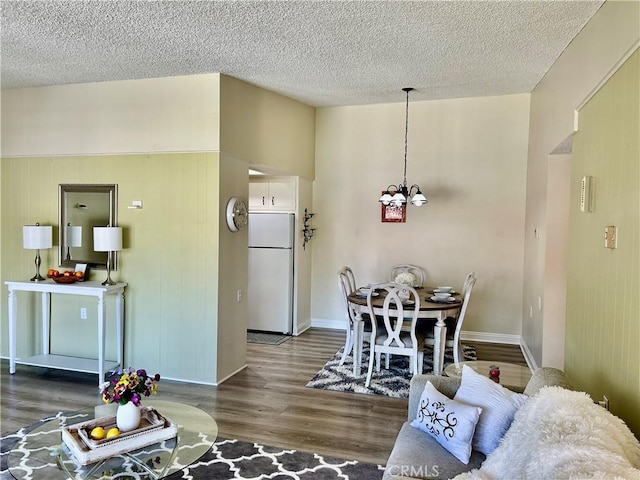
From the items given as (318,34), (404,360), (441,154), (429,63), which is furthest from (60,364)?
(441,154)

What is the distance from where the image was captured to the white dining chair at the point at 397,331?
13.4ft

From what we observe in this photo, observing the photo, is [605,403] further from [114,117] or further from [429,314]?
[114,117]

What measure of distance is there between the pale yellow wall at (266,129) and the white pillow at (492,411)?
3.05 m

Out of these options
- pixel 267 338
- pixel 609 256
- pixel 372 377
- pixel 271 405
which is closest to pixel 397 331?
pixel 372 377

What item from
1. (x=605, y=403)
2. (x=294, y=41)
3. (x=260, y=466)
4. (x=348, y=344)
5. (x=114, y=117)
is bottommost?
(x=260, y=466)

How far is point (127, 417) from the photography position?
242 cm

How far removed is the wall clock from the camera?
440 cm

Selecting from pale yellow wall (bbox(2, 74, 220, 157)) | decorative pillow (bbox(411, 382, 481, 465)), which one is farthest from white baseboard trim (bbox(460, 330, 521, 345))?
pale yellow wall (bbox(2, 74, 220, 157))

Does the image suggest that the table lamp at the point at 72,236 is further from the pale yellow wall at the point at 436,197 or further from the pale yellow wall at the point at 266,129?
the pale yellow wall at the point at 436,197

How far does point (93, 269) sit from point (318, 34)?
10.4ft

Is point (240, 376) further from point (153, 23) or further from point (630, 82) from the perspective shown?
point (630, 82)

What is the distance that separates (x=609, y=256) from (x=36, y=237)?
4850 mm

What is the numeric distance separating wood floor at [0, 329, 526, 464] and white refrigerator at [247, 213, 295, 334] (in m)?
1.11

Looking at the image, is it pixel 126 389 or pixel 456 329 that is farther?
pixel 456 329
